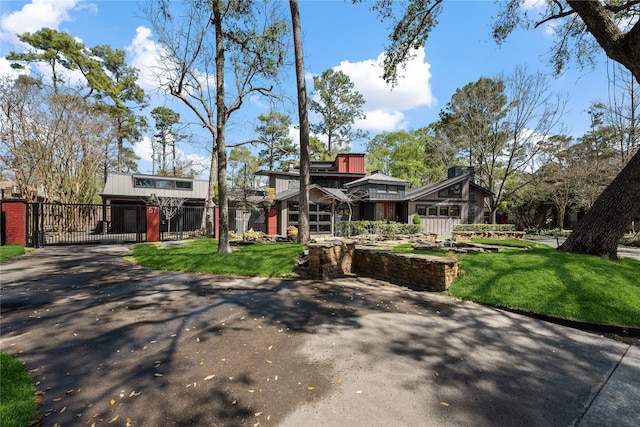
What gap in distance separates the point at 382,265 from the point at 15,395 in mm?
7150

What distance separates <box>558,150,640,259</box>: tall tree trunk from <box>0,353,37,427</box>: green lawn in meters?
10.5

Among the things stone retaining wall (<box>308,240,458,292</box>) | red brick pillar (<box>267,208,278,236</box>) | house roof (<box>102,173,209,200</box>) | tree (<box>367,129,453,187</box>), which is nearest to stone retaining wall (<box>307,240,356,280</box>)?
stone retaining wall (<box>308,240,458,292</box>)

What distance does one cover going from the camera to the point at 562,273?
5848mm

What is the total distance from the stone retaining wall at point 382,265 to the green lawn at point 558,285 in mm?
445

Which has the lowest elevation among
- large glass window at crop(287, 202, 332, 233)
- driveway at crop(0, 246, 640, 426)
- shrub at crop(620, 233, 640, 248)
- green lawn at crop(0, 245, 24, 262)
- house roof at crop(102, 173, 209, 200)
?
driveway at crop(0, 246, 640, 426)

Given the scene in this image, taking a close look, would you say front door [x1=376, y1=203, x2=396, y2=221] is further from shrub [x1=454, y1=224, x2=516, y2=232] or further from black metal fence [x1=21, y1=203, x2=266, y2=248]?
black metal fence [x1=21, y1=203, x2=266, y2=248]

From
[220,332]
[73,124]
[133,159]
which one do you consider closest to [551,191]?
[220,332]

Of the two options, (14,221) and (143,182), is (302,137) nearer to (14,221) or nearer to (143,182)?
(14,221)

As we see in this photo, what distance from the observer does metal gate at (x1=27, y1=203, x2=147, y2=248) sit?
12910 mm

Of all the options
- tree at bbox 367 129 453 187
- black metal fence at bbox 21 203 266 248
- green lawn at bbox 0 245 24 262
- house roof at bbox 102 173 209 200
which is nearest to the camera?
green lawn at bbox 0 245 24 262

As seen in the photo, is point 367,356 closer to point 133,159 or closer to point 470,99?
point 470,99

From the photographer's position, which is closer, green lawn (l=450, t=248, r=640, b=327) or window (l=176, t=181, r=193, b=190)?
green lawn (l=450, t=248, r=640, b=327)

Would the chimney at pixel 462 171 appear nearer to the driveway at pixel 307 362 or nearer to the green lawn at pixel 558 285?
the green lawn at pixel 558 285

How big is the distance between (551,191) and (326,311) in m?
31.9
